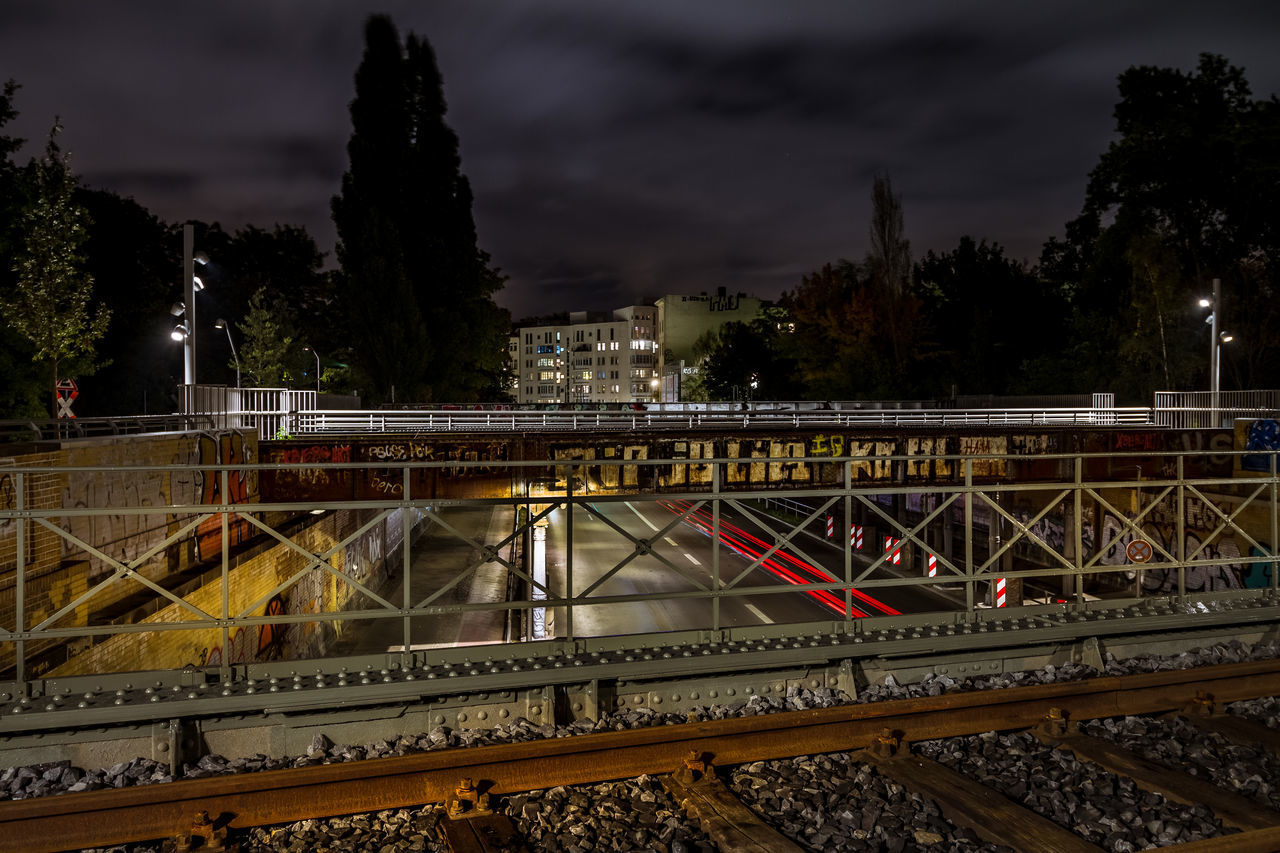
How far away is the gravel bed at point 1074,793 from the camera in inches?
159

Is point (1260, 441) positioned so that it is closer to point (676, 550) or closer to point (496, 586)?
Result: point (676, 550)

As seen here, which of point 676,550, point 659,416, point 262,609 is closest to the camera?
point 262,609

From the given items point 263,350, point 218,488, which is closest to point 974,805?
point 218,488

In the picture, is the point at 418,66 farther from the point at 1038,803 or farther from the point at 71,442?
the point at 1038,803

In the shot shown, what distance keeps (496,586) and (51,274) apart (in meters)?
16.7

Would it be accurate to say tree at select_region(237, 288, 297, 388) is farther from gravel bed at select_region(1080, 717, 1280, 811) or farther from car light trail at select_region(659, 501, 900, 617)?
gravel bed at select_region(1080, 717, 1280, 811)

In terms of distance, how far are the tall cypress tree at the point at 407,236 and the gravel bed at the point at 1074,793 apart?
40.5 meters

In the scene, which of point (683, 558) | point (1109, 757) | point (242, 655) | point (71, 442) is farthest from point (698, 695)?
point (683, 558)

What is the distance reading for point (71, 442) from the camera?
1006 centimetres

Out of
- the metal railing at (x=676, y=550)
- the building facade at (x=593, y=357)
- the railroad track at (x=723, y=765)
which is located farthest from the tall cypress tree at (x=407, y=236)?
the building facade at (x=593, y=357)

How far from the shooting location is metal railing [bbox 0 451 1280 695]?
5.32 metres

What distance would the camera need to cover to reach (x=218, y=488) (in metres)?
14.3

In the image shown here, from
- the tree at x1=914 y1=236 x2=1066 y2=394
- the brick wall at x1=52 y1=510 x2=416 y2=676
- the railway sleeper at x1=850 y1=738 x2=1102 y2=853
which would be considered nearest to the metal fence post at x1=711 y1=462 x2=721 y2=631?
the railway sleeper at x1=850 y1=738 x2=1102 y2=853

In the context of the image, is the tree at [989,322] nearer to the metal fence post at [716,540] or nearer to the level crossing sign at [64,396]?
the level crossing sign at [64,396]
